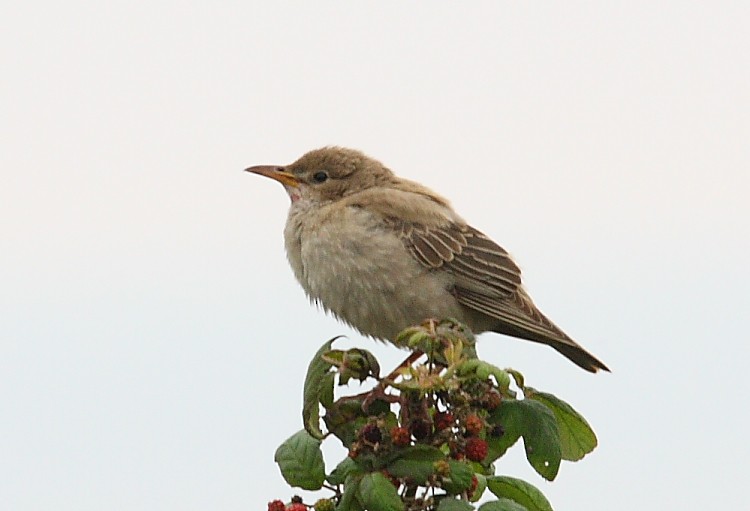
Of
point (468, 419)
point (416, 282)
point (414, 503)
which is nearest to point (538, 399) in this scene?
point (468, 419)

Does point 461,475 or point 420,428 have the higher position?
point 420,428

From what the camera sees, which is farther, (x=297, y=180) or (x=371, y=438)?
(x=297, y=180)

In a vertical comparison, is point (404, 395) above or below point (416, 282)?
below

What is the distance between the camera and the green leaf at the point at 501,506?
344 cm

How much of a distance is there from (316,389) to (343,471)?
372 mm

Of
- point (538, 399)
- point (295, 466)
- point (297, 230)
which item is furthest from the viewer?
point (297, 230)

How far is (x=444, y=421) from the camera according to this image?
355 centimetres

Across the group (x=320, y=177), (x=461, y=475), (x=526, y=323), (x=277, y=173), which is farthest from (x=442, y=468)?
(x=277, y=173)

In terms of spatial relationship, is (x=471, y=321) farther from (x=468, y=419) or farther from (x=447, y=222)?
(x=468, y=419)

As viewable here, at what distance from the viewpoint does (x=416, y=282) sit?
259 inches

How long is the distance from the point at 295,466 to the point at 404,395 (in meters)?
0.38

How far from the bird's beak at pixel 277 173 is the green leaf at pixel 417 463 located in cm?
421

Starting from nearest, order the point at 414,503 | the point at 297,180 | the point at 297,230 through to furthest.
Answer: the point at 414,503
the point at 297,230
the point at 297,180

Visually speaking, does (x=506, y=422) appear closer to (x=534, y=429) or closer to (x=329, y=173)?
(x=534, y=429)
